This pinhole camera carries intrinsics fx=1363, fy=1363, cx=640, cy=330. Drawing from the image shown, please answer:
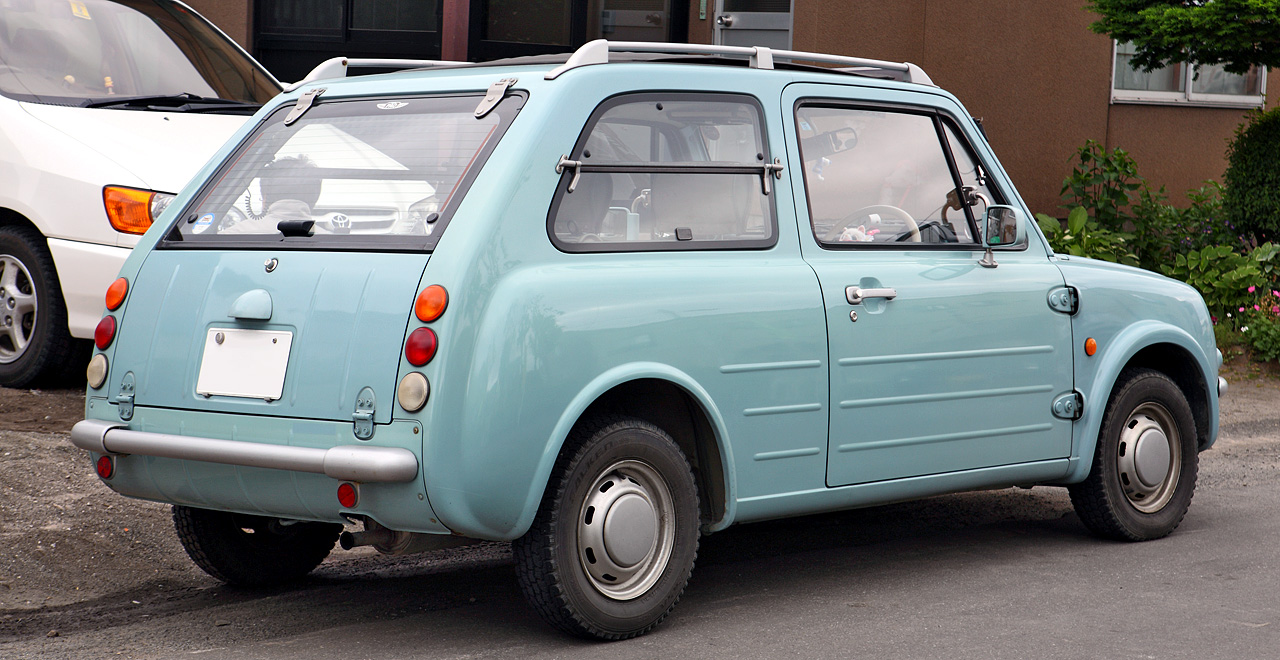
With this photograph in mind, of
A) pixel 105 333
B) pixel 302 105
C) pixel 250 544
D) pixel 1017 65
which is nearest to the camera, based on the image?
pixel 105 333

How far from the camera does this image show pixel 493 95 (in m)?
4.21

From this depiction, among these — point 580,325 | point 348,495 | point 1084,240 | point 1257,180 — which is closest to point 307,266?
point 348,495

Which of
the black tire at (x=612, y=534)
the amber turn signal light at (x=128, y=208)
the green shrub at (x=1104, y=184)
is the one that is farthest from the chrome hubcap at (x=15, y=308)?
the green shrub at (x=1104, y=184)

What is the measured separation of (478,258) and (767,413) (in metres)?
1.15

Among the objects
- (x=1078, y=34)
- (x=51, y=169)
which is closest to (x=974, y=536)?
(x=51, y=169)

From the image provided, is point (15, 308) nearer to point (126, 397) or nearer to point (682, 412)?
point (126, 397)

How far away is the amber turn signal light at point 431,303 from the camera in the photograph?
3725mm

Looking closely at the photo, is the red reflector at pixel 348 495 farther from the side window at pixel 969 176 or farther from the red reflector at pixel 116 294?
the side window at pixel 969 176

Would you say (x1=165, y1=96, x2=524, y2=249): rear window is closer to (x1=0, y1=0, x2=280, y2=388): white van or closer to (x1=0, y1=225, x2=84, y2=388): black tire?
(x1=0, y1=0, x2=280, y2=388): white van

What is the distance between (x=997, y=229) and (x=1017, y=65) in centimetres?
846

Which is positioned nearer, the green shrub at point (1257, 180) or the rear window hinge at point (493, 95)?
the rear window hinge at point (493, 95)

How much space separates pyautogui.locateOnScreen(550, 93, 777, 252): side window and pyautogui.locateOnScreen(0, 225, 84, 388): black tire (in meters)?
3.49

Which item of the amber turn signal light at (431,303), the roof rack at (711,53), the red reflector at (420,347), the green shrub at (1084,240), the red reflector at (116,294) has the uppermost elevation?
the roof rack at (711,53)

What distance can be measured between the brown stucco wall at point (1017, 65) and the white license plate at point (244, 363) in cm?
945
